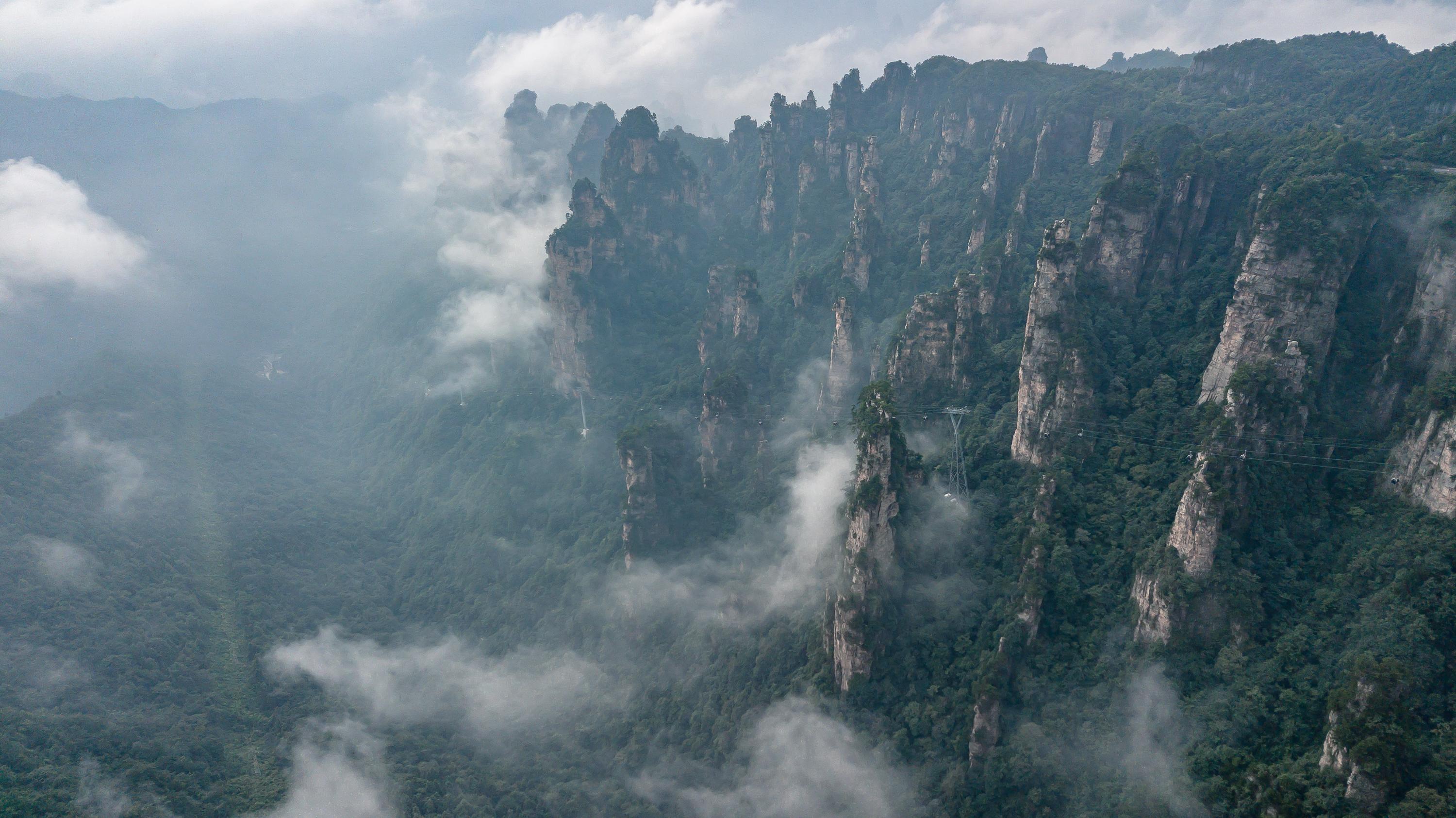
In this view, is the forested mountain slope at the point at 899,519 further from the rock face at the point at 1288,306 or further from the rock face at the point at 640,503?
the rock face at the point at 640,503

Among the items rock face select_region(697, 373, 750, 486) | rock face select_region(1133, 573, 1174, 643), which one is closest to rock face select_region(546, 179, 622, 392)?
rock face select_region(697, 373, 750, 486)

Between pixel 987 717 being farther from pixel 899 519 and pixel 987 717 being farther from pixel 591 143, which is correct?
pixel 591 143

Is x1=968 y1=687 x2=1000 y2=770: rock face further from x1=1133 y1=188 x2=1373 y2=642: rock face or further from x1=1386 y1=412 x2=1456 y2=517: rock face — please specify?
x1=1386 y1=412 x2=1456 y2=517: rock face

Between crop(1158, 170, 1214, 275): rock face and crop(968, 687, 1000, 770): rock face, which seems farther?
crop(1158, 170, 1214, 275): rock face

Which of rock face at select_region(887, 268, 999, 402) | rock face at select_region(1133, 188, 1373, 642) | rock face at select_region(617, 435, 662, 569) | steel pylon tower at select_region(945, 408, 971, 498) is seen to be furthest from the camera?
rock face at select_region(617, 435, 662, 569)

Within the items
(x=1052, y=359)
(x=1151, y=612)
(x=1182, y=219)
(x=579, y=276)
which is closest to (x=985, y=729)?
(x=1151, y=612)

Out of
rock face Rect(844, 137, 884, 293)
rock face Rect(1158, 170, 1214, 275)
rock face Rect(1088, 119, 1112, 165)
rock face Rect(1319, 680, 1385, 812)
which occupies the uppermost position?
rock face Rect(844, 137, 884, 293)

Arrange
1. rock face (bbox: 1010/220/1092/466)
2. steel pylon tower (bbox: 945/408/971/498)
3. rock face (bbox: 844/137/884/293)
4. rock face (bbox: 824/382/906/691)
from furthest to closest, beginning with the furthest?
rock face (bbox: 844/137/884/293) < steel pylon tower (bbox: 945/408/971/498) < rock face (bbox: 1010/220/1092/466) < rock face (bbox: 824/382/906/691)

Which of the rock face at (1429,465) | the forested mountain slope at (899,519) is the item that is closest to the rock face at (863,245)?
the forested mountain slope at (899,519)
